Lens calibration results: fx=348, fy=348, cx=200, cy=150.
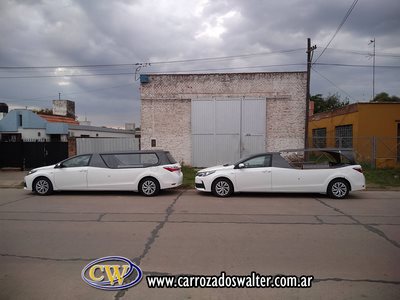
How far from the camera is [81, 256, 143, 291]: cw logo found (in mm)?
4188

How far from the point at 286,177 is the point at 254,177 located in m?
0.99

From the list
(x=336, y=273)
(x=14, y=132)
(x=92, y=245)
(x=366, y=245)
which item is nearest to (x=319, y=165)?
(x=366, y=245)

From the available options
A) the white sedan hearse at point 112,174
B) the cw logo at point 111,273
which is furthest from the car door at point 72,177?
the cw logo at point 111,273

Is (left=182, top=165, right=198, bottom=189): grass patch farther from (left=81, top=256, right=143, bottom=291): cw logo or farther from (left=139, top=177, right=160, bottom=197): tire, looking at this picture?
(left=81, top=256, right=143, bottom=291): cw logo

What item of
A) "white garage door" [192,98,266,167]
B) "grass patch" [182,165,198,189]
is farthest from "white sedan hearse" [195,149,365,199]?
"white garage door" [192,98,266,167]

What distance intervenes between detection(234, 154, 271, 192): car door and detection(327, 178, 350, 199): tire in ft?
6.51

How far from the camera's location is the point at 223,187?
10961 mm

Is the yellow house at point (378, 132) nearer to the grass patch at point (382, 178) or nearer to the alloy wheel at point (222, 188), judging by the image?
the grass patch at point (382, 178)

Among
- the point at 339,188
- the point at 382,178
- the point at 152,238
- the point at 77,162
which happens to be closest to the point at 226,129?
the point at 382,178

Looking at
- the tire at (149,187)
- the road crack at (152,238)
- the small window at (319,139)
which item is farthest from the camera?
the small window at (319,139)

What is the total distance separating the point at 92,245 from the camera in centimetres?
567

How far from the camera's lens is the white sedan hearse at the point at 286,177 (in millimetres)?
10828

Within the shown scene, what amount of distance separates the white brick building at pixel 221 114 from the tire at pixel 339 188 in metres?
8.57

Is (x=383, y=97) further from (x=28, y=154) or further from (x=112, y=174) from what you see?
(x=112, y=174)
